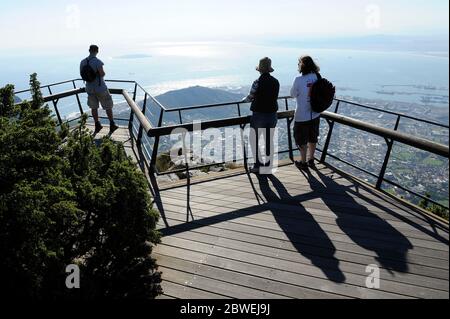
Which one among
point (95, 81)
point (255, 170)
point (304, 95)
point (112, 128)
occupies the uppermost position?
point (95, 81)

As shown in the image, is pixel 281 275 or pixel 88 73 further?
pixel 88 73

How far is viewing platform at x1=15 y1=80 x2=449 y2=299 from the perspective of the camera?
3.43m

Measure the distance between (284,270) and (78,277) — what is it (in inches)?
77.5

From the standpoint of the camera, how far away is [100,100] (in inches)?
359

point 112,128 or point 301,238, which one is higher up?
point 112,128

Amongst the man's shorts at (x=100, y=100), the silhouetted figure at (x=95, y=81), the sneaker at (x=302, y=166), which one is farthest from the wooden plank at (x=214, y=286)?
the man's shorts at (x=100, y=100)

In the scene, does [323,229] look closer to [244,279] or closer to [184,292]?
[244,279]

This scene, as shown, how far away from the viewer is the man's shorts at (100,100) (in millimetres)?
9031

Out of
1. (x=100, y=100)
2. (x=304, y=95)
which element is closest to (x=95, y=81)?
(x=100, y=100)

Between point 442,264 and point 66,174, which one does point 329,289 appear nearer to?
point 442,264

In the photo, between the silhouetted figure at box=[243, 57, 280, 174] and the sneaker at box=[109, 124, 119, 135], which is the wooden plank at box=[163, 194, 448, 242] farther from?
the sneaker at box=[109, 124, 119, 135]

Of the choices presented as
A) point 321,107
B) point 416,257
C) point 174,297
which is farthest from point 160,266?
point 321,107

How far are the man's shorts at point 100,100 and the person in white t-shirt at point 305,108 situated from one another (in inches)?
203

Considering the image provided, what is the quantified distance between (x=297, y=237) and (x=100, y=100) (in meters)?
6.74
